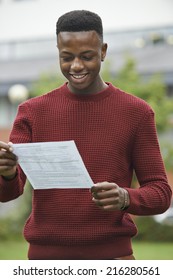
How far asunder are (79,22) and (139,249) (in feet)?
42.8

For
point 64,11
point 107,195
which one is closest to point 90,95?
point 107,195

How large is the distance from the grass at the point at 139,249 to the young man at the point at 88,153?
35.5ft

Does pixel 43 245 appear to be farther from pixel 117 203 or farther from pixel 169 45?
pixel 169 45

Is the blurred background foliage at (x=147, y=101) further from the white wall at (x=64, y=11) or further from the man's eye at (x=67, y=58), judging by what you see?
the man's eye at (x=67, y=58)

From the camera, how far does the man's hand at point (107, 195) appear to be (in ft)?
7.26

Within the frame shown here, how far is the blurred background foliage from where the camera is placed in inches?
624

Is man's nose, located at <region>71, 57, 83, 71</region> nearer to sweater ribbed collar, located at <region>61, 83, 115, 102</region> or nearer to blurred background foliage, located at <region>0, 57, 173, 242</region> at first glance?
sweater ribbed collar, located at <region>61, 83, 115, 102</region>

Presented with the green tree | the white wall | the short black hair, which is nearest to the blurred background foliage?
the green tree

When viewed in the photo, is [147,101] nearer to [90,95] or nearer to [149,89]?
[149,89]

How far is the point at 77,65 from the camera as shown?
93.2 inches

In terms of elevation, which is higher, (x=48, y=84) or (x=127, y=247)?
(x=127, y=247)

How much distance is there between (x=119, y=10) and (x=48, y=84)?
4858 millimetres

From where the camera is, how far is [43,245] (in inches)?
96.6
